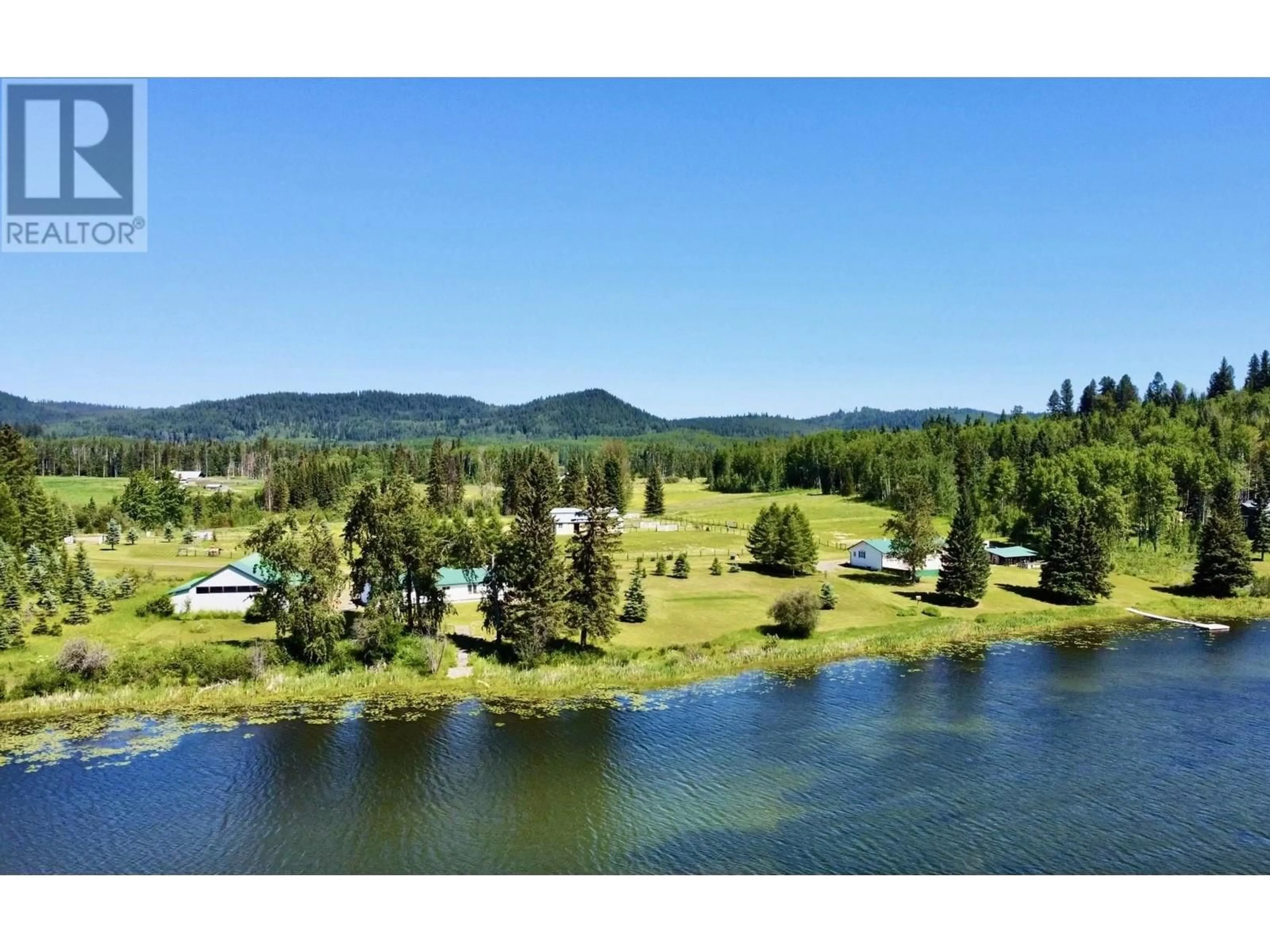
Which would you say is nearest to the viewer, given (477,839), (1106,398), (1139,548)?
(477,839)

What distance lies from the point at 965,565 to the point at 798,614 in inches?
787

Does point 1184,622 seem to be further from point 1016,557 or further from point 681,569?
point 681,569

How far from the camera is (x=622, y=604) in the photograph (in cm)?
6631

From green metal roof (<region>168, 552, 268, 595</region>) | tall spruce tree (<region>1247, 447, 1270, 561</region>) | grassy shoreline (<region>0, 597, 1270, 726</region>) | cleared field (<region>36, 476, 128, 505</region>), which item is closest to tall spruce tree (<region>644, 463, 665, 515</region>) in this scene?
tall spruce tree (<region>1247, 447, 1270, 561</region>)

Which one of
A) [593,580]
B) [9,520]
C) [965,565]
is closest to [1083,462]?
[965,565]

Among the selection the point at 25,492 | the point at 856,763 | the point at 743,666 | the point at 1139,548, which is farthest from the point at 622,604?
the point at 1139,548

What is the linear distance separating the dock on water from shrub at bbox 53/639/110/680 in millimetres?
74631

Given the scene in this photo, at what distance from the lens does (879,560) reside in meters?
86.9

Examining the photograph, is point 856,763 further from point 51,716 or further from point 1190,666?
point 51,716

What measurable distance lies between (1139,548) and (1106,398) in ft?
293

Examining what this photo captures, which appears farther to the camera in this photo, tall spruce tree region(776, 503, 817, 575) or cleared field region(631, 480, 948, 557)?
cleared field region(631, 480, 948, 557)

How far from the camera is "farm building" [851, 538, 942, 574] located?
3398 inches

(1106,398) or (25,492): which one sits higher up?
(1106,398)

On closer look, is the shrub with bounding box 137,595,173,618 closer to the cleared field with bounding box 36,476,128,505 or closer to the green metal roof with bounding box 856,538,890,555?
the green metal roof with bounding box 856,538,890,555
